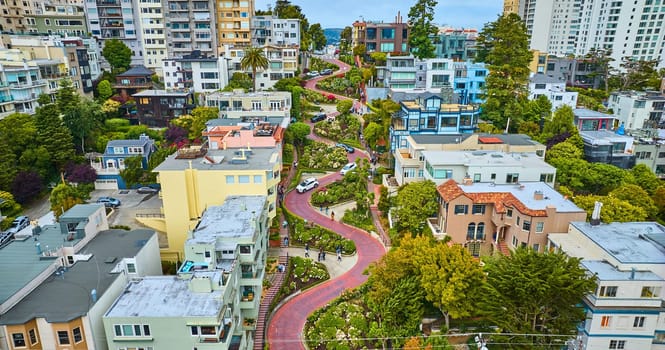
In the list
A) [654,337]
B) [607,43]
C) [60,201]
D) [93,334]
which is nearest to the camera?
[93,334]

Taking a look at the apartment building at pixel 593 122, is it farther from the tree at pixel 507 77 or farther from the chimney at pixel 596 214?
the chimney at pixel 596 214

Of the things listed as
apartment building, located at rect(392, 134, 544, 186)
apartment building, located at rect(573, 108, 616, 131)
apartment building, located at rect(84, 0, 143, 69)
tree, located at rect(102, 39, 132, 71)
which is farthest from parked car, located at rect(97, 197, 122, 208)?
apartment building, located at rect(573, 108, 616, 131)

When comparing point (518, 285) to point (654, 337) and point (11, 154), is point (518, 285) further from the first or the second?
point (11, 154)

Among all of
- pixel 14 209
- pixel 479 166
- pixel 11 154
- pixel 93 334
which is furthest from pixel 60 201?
pixel 479 166

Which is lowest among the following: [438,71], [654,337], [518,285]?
[654,337]

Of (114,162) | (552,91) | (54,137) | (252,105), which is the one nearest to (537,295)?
(252,105)

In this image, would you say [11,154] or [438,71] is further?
[438,71]

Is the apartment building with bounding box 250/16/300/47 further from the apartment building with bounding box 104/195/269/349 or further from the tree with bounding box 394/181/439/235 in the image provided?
the apartment building with bounding box 104/195/269/349
